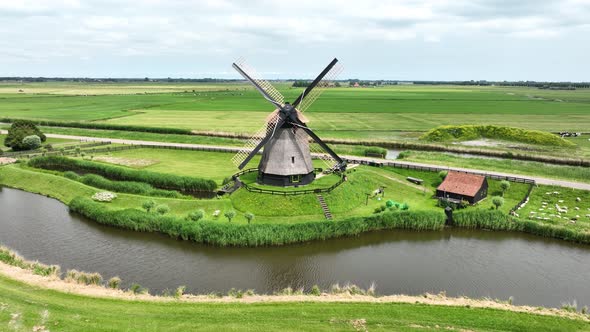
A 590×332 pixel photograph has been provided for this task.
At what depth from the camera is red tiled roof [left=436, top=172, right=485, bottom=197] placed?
39.4 meters

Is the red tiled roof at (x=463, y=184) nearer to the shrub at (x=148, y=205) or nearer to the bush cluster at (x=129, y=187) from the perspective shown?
the bush cluster at (x=129, y=187)

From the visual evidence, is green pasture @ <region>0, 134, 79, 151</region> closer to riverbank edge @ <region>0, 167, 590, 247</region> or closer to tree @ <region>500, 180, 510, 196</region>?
riverbank edge @ <region>0, 167, 590, 247</region>

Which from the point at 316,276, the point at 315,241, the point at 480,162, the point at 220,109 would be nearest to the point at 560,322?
the point at 316,276

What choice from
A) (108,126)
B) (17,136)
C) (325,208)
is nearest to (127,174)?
(325,208)

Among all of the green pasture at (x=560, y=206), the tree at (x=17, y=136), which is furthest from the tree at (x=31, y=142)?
the green pasture at (x=560, y=206)

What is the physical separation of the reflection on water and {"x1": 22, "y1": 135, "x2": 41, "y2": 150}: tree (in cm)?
3302

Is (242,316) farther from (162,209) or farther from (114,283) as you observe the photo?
(162,209)

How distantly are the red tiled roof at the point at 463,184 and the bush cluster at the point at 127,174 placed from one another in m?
25.5

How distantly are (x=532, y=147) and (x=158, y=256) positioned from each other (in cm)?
6823

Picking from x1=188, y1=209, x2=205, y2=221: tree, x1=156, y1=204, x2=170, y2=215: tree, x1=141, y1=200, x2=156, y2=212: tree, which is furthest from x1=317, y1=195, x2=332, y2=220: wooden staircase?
x1=141, y1=200, x2=156, y2=212: tree

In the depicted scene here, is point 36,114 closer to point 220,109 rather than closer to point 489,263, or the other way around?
point 220,109

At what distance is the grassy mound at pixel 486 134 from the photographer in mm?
74562

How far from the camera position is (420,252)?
103ft

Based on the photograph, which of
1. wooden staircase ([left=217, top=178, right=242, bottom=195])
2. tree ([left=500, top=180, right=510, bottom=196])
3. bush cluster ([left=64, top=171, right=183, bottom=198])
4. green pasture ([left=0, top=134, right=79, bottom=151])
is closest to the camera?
wooden staircase ([left=217, top=178, right=242, bottom=195])
